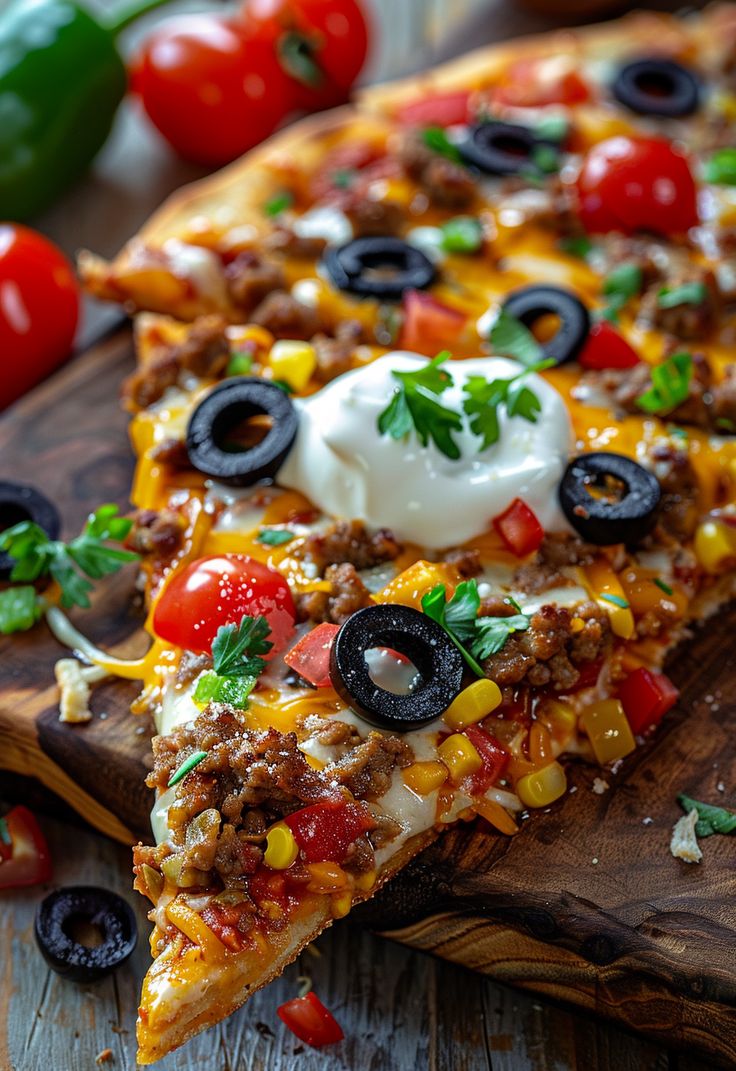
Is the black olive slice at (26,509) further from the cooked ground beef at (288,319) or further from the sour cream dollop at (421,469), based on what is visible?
the cooked ground beef at (288,319)

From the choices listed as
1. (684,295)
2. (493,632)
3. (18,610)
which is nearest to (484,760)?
(493,632)

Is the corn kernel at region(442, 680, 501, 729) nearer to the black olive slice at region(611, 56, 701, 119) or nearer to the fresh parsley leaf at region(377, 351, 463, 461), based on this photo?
the fresh parsley leaf at region(377, 351, 463, 461)

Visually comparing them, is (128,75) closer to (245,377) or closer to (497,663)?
(245,377)

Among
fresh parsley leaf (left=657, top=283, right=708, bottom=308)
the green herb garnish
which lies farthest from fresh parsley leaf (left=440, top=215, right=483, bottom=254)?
the green herb garnish

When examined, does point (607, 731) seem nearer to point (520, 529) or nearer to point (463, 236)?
point (520, 529)

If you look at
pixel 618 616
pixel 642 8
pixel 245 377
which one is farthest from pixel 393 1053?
pixel 642 8

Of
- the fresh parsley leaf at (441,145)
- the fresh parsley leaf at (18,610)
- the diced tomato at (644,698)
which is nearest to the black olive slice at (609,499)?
the diced tomato at (644,698)
